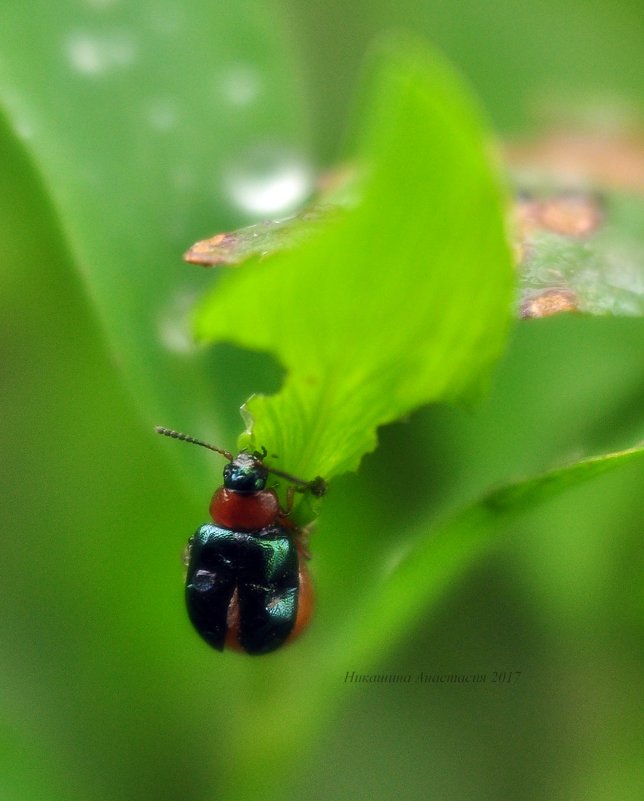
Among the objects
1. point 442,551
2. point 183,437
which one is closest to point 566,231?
point 442,551

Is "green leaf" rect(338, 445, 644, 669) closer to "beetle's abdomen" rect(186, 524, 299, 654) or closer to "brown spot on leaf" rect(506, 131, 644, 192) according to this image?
"beetle's abdomen" rect(186, 524, 299, 654)

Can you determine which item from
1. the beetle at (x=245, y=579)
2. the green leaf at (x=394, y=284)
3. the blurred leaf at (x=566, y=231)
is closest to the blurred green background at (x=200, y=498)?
the beetle at (x=245, y=579)

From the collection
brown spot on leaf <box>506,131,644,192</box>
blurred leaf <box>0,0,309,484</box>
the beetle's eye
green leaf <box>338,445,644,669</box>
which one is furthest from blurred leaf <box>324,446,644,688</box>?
brown spot on leaf <box>506,131,644,192</box>

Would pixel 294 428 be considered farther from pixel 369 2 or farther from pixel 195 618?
pixel 369 2

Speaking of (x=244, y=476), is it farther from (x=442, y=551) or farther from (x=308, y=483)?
(x=442, y=551)

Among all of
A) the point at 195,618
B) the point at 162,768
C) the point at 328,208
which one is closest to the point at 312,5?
the point at 328,208
